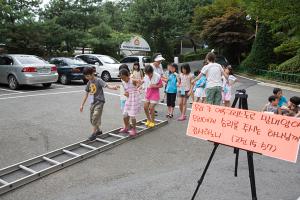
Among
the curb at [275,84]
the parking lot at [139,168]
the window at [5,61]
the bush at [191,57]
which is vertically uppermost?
the bush at [191,57]

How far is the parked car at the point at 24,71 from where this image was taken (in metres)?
14.4

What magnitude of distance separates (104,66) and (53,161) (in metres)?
14.1

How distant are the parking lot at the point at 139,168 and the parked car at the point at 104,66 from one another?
392 inches

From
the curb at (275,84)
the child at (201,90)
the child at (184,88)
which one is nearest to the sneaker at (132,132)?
the child at (184,88)

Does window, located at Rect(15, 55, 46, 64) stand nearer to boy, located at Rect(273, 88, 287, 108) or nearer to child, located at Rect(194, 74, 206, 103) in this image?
child, located at Rect(194, 74, 206, 103)

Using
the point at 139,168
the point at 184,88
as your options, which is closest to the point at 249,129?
the point at 139,168

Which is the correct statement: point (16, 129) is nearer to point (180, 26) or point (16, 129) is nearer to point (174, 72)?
point (174, 72)

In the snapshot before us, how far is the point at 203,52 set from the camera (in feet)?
161

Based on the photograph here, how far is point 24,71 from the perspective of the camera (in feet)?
47.0

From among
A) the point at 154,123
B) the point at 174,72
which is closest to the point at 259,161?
the point at 154,123

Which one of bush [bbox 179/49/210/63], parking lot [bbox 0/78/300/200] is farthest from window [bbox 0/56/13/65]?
bush [bbox 179/49/210/63]

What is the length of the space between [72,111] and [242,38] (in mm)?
21906

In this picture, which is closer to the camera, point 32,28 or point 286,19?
point 286,19

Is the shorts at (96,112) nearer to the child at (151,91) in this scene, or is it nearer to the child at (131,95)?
the child at (131,95)
